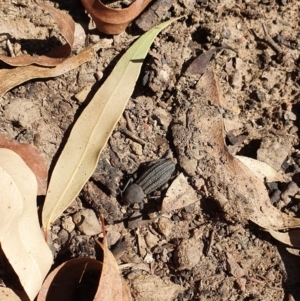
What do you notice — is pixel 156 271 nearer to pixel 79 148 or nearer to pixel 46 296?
pixel 46 296

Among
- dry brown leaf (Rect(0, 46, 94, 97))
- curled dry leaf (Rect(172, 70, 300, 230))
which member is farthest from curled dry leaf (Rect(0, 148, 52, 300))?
curled dry leaf (Rect(172, 70, 300, 230))

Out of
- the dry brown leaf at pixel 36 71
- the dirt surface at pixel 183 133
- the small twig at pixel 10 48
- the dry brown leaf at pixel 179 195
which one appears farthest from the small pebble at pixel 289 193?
the small twig at pixel 10 48

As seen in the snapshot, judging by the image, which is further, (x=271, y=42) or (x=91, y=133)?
(x=271, y=42)

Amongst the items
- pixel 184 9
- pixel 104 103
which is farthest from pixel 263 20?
pixel 104 103

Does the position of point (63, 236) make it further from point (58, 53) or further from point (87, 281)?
point (58, 53)

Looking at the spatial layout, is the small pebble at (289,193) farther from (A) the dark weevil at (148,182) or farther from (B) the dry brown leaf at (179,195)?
(A) the dark weevil at (148,182)

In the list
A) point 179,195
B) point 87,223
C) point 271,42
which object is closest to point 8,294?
point 87,223
